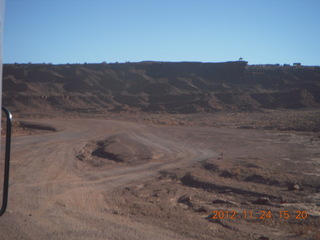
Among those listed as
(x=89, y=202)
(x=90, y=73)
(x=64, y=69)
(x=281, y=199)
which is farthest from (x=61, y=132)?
(x=64, y=69)

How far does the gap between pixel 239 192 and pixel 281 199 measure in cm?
148

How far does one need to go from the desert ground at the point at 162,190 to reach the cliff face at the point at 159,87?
133 ft

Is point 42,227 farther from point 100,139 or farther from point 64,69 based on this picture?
point 64,69

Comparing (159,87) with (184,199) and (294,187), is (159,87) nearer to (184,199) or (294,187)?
(294,187)

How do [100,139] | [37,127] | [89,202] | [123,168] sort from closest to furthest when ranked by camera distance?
[89,202] → [123,168] → [100,139] → [37,127]

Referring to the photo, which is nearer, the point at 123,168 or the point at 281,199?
the point at 281,199

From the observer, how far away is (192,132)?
30.0m

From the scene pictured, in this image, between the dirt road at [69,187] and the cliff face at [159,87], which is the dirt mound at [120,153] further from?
the cliff face at [159,87]

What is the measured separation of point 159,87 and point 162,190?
71378 millimetres

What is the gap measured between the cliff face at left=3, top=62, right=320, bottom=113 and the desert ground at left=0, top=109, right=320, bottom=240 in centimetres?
4052

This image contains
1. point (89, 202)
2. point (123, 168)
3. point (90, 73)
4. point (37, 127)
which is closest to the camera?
point (89, 202)

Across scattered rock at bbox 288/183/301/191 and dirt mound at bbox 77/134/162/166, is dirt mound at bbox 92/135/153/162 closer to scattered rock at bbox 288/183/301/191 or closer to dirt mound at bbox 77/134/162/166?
dirt mound at bbox 77/134/162/166

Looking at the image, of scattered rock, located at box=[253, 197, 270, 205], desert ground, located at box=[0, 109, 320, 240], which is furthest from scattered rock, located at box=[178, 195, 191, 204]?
scattered rock, located at box=[253, 197, 270, 205]

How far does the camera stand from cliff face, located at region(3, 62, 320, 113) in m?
64.8
